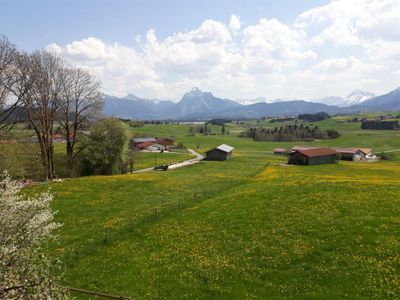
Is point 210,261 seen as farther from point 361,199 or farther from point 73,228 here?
point 361,199

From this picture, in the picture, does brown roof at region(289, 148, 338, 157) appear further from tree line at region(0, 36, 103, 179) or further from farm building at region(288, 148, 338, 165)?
tree line at region(0, 36, 103, 179)

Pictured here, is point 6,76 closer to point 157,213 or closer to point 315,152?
point 157,213

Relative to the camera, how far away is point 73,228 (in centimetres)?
3497

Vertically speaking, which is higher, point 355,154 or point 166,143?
point 166,143

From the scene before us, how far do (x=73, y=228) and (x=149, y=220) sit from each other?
7.54 m

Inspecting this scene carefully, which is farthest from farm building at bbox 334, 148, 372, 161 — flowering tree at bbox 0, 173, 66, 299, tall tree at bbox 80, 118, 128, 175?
flowering tree at bbox 0, 173, 66, 299

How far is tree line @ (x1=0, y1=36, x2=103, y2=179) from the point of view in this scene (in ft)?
154

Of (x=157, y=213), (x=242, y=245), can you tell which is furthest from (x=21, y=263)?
(x=157, y=213)

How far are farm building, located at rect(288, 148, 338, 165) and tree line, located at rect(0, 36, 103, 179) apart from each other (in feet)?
241

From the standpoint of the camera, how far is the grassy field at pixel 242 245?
70.8 ft

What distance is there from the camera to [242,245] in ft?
90.9

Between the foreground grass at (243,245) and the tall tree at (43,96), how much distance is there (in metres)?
18.6

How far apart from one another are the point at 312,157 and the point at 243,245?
97.4m

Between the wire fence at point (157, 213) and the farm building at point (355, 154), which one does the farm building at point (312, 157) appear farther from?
the wire fence at point (157, 213)
